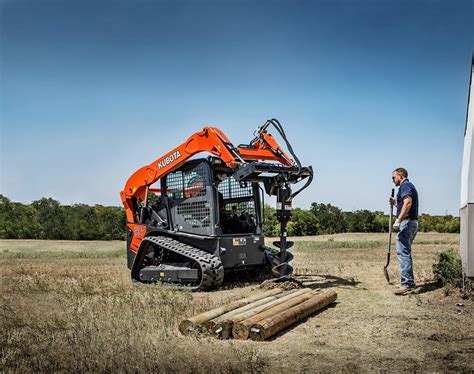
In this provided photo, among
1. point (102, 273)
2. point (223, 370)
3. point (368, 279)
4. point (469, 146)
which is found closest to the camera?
point (223, 370)

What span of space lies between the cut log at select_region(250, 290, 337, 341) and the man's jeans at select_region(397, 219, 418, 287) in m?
1.52

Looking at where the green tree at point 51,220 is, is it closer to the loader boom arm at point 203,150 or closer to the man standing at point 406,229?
the loader boom arm at point 203,150

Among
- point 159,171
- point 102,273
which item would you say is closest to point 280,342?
point 159,171

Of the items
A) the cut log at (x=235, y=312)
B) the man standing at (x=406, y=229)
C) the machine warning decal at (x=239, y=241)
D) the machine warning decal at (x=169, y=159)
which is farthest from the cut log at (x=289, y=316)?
the machine warning decal at (x=169, y=159)

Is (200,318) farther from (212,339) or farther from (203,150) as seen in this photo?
(203,150)

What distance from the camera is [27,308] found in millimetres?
9055

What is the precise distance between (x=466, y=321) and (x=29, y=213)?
3051 centimetres

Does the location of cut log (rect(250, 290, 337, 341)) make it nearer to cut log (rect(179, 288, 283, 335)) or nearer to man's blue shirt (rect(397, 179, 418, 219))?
cut log (rect(179, 288, 283, 335))

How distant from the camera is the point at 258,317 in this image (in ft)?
23.6

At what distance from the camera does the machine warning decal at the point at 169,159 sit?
12.1 metres

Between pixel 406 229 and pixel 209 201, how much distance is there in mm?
4046

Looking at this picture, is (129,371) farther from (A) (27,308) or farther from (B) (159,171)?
(B) (159,171)

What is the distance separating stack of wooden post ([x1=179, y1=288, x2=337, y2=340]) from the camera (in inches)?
270

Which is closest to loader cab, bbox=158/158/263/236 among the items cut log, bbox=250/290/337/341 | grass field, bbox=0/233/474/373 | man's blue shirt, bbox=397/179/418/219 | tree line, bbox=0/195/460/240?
grass field, bbox=0/233/474/373
